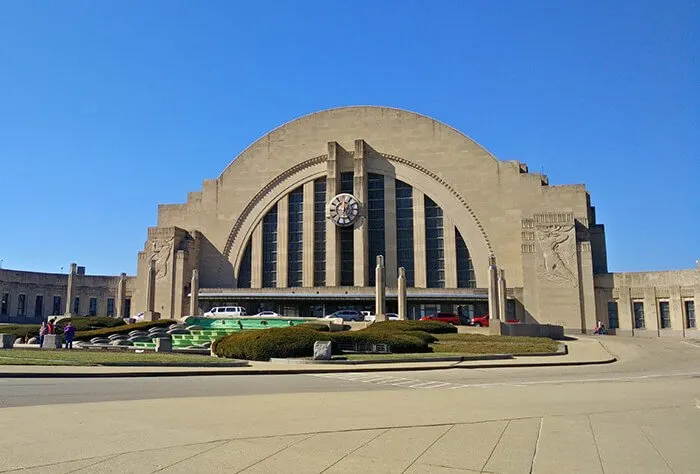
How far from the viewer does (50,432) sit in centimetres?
797

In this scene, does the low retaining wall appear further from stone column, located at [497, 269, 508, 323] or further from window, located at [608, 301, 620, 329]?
window, located at [608, 301, 620, 329]

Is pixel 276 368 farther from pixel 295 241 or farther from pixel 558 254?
pixel 295 241

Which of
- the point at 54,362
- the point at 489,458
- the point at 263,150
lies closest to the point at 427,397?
the point at 489,458

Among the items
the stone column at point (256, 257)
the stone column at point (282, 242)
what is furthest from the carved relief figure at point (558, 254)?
the stone column at point (256, 257)

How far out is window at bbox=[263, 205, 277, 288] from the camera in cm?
6375

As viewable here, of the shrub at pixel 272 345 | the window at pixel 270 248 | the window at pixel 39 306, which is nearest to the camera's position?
the shrub at pixel 272 345

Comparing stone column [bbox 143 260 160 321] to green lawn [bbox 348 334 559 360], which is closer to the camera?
green lawn [bbox 348 334 559 360]

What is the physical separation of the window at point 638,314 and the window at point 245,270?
1454 inches

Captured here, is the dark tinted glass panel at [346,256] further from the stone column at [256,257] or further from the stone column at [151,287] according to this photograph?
the stone column at [151,287]

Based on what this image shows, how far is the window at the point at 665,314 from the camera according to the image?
51.1 m

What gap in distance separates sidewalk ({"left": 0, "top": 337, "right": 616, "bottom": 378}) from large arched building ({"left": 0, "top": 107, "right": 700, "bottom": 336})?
24506 millimetres

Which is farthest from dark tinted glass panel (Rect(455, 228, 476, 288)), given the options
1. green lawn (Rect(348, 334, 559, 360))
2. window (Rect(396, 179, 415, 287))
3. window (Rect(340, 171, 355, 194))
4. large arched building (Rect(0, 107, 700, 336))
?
green lawn (Rect(348, 334, 559, 360))

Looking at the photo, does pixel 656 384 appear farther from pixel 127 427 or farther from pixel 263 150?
pixel 263 150

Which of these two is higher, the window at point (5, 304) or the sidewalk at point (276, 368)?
the window at point (5, 304)
